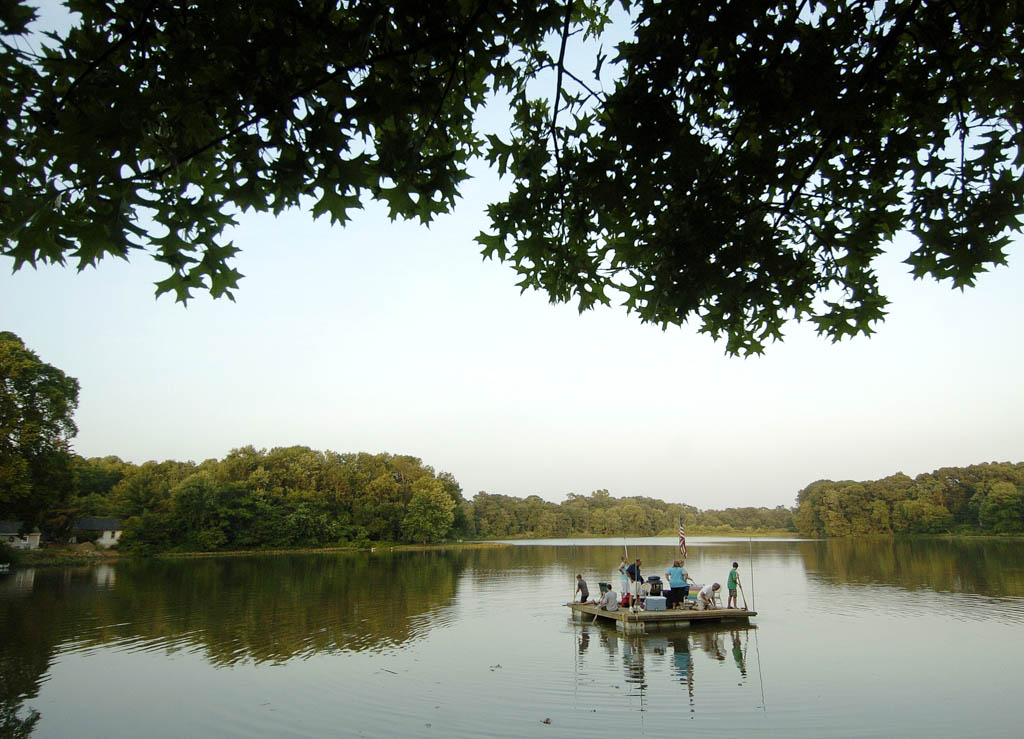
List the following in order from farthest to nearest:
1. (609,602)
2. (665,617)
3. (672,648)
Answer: (609,602), (665,617), (672,648)

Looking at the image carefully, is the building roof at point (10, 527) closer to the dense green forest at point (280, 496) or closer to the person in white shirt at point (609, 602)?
the dense green forest at point (280, 496)

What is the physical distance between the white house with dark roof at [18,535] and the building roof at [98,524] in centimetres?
758

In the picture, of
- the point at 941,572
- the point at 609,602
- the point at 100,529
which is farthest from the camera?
the point at 100,529

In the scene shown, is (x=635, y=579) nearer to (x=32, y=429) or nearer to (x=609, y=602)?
(x=609, y=602)

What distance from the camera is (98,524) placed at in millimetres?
61094

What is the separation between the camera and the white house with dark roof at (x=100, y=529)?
59688 millimetres

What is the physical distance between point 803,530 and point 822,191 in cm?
11756

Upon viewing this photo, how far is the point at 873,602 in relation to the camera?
21.7 meters

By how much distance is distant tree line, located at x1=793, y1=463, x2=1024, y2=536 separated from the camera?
76.1 metres

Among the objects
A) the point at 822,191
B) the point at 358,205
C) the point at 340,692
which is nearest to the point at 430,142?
the point at 358,205

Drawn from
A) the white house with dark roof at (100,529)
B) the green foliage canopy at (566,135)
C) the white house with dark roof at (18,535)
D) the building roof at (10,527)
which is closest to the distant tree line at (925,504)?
the green foliage canopy at (566,135)

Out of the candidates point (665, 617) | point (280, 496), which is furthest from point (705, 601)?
point (280, 496)

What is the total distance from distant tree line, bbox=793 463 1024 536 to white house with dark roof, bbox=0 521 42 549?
102m

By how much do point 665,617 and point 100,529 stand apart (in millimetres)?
64274
